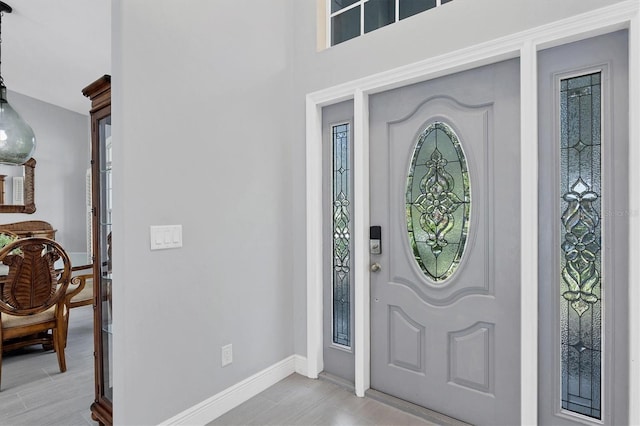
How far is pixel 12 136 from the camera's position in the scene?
11.5ft

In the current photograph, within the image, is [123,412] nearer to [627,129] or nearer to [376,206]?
[376,206]

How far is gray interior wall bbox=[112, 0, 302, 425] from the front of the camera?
1680 mm

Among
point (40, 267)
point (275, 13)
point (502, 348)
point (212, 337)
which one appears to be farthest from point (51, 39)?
point (502, 348)

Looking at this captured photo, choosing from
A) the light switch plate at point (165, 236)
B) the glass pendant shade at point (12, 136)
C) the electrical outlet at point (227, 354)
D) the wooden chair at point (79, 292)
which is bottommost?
the electrical outlet at point (227, 354)

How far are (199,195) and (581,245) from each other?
1895 millimetres

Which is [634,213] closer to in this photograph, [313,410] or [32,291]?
[313,410]

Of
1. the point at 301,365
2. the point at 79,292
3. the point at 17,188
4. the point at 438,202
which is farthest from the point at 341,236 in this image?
the point at 17,188

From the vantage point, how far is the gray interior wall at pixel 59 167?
5.60m

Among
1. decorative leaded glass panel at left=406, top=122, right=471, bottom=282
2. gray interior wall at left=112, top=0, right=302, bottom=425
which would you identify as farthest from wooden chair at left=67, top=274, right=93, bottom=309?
decorative leaded glass panel at left=406, top=122, right=471, bottom=282

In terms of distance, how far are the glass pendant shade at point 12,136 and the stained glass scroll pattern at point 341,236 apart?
128 inches

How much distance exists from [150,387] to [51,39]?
12.3 feet

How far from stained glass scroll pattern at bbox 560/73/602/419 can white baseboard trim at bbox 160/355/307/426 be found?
62.6 inches

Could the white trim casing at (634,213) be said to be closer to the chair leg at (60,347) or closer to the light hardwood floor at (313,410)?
the light hardwood floor at (313,410)

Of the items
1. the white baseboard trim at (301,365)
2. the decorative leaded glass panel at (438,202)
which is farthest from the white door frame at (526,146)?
the white baseboard trim at (301,365)
